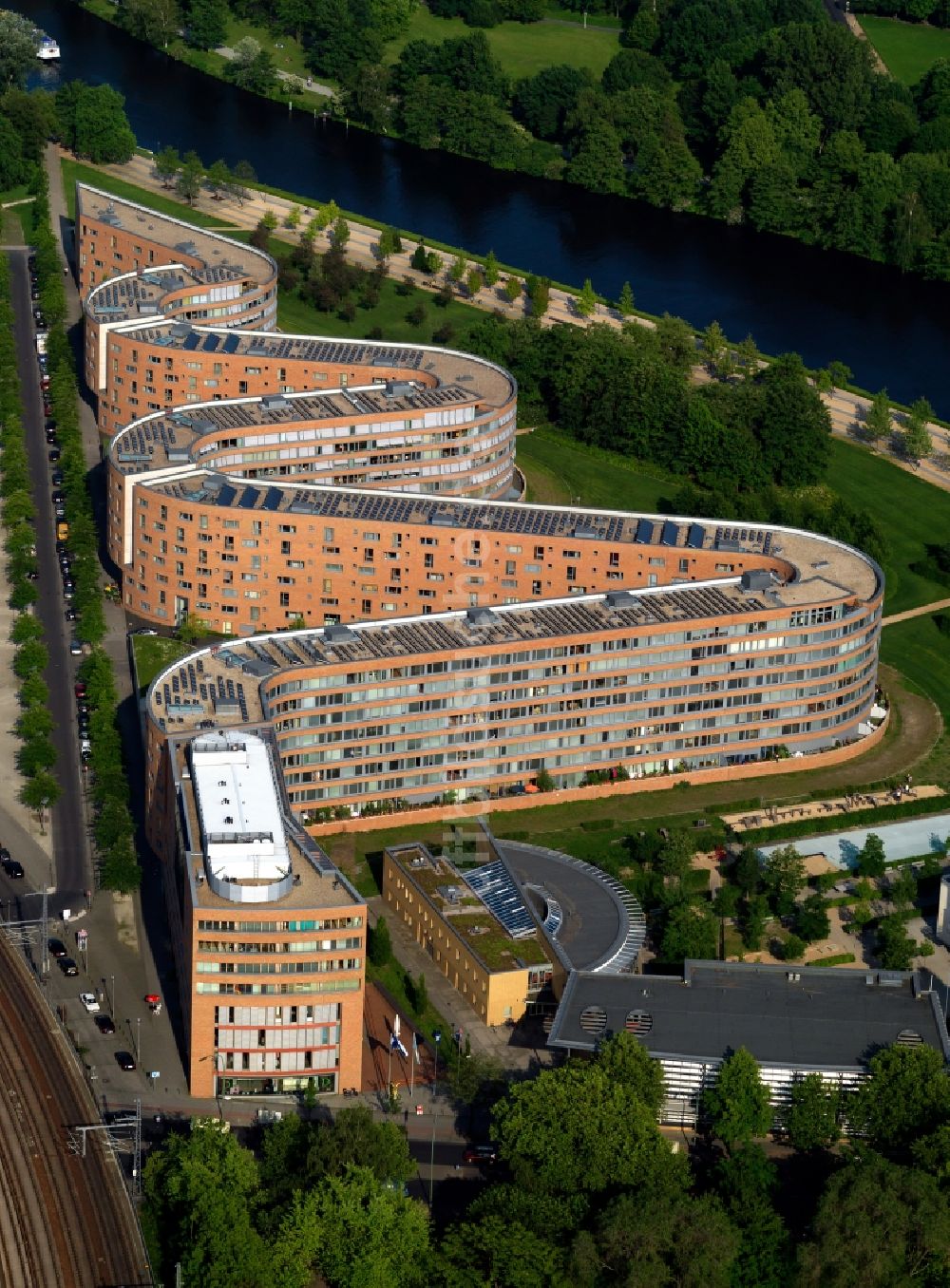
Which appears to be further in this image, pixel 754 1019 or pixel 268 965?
pixel 754 1019

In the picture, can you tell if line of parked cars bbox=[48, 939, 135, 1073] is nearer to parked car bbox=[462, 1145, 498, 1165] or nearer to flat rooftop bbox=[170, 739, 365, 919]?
flat rooftop bbox=[170, 739, 365, 919]

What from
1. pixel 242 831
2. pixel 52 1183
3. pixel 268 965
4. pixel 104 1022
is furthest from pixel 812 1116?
pixel 52 1183

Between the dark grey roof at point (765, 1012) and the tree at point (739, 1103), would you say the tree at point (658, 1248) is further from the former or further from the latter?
the dark grey roof at point (765, 1012)

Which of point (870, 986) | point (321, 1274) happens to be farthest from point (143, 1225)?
point (870, 986)

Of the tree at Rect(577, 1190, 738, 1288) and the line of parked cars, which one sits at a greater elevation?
the tree at Rect(577, 1190, 738, 1288)

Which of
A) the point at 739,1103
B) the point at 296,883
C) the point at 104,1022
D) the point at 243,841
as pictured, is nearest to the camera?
the point at 739,1103

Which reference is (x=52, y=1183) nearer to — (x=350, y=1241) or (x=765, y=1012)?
(x=350, y=1241)

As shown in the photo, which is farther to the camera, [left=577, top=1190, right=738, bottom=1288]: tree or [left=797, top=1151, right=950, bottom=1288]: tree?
[left=797, top=1151, right=950, bottom=1288]: tree

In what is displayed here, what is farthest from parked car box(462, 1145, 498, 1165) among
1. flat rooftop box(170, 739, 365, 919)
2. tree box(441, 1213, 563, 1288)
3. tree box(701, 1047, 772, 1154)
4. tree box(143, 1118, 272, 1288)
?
flat rooftop box(170, 739, 365, 919)
